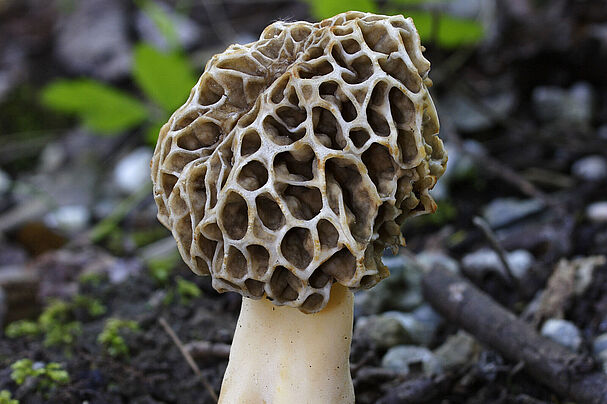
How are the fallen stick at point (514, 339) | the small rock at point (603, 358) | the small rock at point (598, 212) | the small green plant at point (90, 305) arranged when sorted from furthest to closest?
the small rock at point (598, 212) < the small green plant at point (90, 305) < the small rock at point (603, 358) < the fallen stick at point (514, 339)

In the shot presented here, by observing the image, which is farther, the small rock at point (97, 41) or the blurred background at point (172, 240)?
the small rock at point (97, 41)

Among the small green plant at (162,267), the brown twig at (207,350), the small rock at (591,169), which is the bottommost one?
the small rock at (591,169)

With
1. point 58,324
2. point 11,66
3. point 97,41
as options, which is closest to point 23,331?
point 58,324

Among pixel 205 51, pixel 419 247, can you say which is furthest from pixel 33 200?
pixel 419 247

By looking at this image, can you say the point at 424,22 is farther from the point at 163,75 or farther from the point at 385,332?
the point at 385,332

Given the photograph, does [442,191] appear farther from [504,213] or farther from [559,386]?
[559,386]

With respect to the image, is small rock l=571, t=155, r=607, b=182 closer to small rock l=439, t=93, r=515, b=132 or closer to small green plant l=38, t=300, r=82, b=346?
small rock l=439, t=93, r=515, b=132

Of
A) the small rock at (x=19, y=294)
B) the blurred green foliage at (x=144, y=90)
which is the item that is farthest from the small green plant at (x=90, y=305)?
the blurred green foliage at (x=144, y=90)

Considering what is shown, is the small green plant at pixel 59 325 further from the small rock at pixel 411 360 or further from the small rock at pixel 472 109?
the small rock at pixel 472 109
